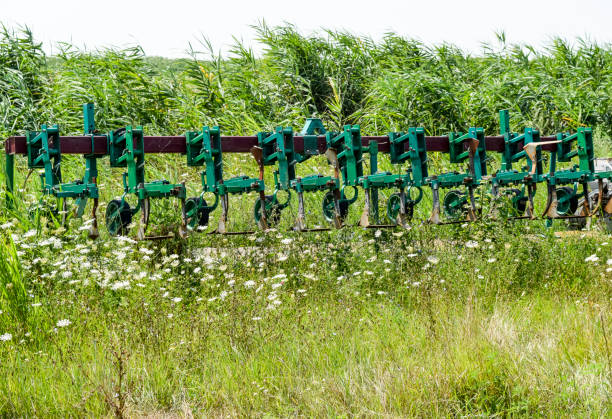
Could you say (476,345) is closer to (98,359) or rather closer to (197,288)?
(98,359)

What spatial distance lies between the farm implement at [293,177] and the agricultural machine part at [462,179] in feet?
0.04

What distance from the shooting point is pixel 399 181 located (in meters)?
6.51

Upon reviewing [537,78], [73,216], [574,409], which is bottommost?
[574,409]

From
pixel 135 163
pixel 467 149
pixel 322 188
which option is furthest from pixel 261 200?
pixel 467 149

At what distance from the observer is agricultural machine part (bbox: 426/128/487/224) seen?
6758 mm

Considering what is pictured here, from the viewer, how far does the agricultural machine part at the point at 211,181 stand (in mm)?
6270

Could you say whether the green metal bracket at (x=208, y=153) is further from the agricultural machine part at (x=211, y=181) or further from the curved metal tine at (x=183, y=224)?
the curved metal tine at (x=183, y=224)

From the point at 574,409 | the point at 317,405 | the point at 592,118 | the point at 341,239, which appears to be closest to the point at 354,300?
the point at 341,239

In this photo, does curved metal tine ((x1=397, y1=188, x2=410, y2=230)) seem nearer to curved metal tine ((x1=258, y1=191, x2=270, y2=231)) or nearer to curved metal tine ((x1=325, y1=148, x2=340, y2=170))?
curved metal tine ((x1=325, y1=148, x2=340, y2=170))

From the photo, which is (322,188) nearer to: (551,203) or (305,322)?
(305,322)

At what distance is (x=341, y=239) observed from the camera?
19.4 feet

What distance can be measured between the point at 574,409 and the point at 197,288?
10.1 ft

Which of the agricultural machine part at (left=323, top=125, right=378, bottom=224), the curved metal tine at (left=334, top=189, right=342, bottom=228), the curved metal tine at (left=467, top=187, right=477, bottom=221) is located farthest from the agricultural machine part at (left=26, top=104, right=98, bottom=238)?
the curved metal tine at (left=467, top=187, right=477, bottom=221)

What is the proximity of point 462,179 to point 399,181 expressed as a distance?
2.75 feet
